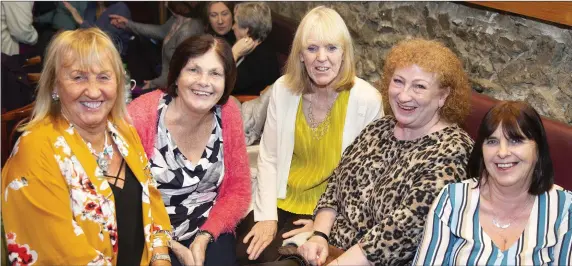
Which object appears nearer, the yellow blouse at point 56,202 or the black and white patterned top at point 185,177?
the yellow blouse at point 56,202

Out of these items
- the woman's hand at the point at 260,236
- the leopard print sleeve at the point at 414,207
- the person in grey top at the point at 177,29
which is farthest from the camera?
the person in grey top at the point at 177,29

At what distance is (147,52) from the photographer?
21.0 ft

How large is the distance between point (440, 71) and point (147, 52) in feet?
13.5

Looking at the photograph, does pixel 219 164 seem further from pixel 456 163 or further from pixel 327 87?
pixel 456 163

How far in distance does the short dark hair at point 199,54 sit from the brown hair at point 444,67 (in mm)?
668

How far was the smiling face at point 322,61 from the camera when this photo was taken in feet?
10.6

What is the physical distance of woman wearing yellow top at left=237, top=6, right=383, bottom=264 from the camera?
3.23m

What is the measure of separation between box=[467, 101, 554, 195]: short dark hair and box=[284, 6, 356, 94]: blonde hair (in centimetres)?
94

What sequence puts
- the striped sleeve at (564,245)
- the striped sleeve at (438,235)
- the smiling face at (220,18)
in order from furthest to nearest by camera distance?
1. the smiling face at (220,18)
2. the striped sleeve at (438,235)
3. the striped sleeve at (564,245)

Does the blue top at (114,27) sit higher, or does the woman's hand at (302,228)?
the blue top at (114,27)

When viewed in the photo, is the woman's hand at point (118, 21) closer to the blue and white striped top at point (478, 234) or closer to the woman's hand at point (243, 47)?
the woman's hand at point (243, 47)

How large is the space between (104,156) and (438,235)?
1.21 meters

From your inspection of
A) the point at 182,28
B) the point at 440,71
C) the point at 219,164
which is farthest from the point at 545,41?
the point at 182,28

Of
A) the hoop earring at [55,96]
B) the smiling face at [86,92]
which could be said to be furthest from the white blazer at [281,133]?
the hoop earring at [55,96]
